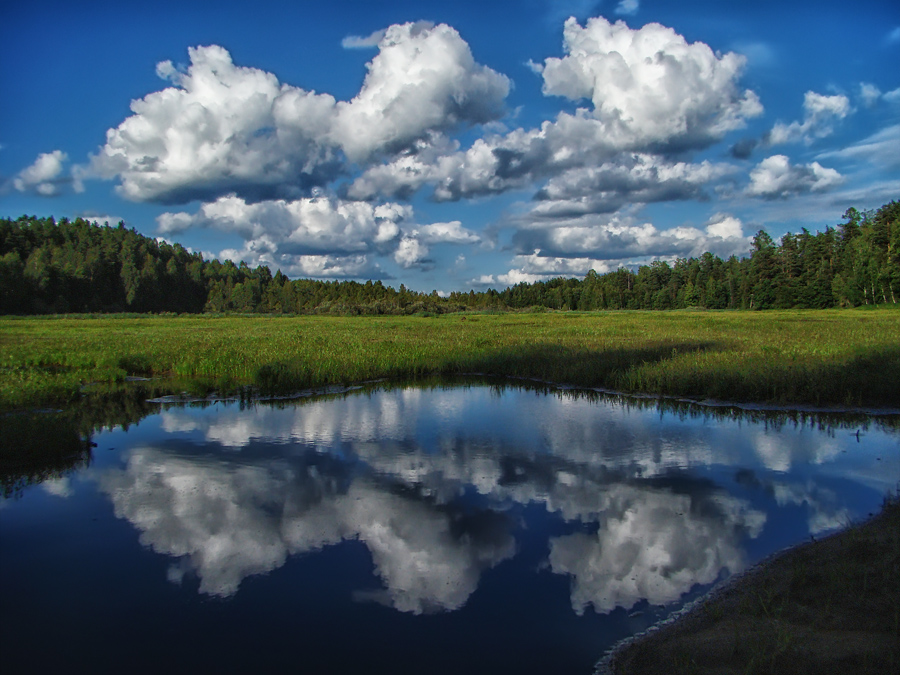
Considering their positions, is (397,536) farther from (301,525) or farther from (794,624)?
(794,624)

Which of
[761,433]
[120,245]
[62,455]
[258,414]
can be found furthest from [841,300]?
[120,245]

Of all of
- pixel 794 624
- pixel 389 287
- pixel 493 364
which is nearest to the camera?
pixel 794 624

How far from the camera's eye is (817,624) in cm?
465

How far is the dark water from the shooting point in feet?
17.5

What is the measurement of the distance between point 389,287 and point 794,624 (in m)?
132

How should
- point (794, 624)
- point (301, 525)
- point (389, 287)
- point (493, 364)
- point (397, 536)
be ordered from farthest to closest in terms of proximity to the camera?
point (389, 287)
point (493, 364)
point (301, 525)
point (397, 536)
point (794, 624)

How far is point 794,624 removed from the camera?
15.4ft

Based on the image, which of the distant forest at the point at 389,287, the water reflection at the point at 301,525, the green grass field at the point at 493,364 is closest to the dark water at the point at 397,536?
the water reflection at the point at 301,525

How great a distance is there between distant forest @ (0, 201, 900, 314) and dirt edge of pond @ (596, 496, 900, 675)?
35.5m

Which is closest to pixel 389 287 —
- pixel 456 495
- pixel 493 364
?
pixel 493 364

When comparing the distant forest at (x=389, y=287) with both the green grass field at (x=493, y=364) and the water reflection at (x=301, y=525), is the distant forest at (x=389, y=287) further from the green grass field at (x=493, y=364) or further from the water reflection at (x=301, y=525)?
the water reflection at (x=301, y=525)

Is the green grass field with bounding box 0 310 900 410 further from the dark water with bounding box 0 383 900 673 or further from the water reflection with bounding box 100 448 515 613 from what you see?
the water reflection with bounding box 100 448 515 613

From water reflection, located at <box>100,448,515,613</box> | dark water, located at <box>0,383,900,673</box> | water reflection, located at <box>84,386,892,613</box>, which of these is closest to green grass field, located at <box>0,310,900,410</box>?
dark water, located at <box>0,383,900,673</box>

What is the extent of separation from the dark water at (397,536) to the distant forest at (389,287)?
1110 inches
